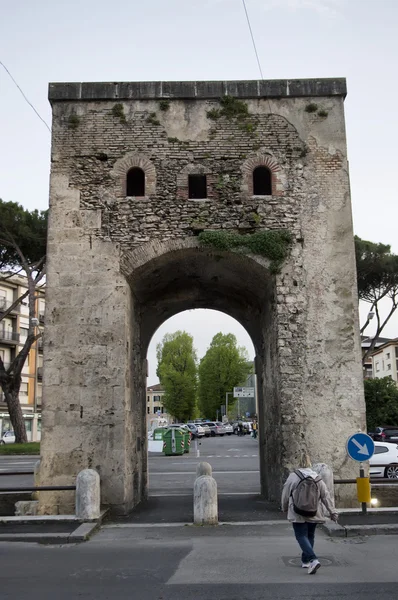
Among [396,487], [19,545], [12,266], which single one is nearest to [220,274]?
[396,487]

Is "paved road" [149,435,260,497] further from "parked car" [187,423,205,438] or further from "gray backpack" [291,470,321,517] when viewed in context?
"parked car" [187,423,205,438]

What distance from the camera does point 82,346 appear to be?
10.9 meters

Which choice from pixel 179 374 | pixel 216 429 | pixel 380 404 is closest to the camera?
pixel 380 404

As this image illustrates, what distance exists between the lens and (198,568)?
22.7 feet

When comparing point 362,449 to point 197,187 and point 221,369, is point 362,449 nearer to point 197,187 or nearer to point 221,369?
point 197,187

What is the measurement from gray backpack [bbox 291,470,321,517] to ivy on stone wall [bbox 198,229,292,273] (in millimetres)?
5199

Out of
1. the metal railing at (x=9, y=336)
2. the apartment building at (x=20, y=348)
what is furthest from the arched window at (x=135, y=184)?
the metal railing at (x=9, y=336)

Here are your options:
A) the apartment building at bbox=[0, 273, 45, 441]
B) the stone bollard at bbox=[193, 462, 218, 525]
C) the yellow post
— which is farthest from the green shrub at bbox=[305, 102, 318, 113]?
the apartment building at bbox=[0, 273, 45, 441]

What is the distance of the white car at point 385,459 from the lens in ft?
56.6

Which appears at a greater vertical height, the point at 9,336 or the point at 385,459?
the point at 9,336

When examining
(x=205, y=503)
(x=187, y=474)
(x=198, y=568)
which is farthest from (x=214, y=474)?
(x=198, y=568)

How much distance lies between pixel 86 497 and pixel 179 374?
56095mm

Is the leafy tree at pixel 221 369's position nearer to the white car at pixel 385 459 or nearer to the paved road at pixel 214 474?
the paved road at pixel 214 474

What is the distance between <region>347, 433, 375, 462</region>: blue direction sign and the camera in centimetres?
895
